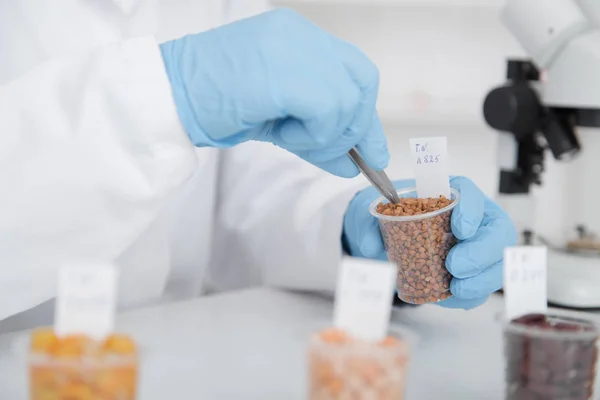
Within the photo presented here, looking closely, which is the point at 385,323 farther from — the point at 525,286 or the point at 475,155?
the point at 475,155

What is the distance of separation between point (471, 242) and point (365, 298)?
0.45 meters

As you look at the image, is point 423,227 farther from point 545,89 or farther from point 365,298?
point 545,89

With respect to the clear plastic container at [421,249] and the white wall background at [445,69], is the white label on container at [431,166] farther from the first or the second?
the white wall background at [445,69]

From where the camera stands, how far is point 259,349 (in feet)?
3.61

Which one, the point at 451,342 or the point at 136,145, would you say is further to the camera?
the point at 451,342

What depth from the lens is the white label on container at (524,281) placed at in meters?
0.82

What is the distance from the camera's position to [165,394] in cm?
91

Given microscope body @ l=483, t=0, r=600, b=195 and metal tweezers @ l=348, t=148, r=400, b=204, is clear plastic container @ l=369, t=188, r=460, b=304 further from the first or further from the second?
microscope body @ l=483, t=0, r=600, b=195

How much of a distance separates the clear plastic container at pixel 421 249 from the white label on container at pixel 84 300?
0.43m

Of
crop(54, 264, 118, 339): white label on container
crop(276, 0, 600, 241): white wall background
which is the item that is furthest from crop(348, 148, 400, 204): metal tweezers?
crop(276, 0, 600, 241): white wall background

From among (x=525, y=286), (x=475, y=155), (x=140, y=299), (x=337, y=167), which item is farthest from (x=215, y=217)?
(x=475, y=155)

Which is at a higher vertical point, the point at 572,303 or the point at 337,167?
the point at 337,167

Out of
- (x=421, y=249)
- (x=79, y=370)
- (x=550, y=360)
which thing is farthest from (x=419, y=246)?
(x=79, y=370)

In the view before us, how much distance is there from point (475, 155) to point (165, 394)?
6.50 ft
